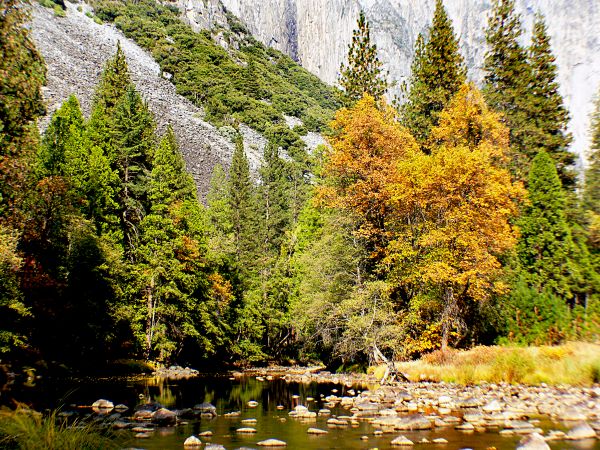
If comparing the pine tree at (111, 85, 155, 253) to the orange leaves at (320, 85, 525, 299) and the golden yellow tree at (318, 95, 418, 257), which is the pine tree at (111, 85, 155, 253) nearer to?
the orange leaves at (320, 85, 525, 299)

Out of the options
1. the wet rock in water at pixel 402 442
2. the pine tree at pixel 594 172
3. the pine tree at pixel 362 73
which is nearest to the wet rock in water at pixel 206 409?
the wet rock in water at pixel 402 442

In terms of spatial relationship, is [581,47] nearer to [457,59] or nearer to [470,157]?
[457,59]

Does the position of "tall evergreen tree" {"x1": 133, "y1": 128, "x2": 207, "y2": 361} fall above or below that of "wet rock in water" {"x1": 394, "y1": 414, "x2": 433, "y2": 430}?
above

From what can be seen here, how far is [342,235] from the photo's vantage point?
27.2 m

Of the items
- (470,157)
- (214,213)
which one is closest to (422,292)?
(470,157)

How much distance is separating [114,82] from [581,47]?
76.5 meters

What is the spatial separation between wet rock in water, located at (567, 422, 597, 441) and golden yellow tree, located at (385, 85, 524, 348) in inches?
480

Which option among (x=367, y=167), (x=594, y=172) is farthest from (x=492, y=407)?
(x=594, y=172)

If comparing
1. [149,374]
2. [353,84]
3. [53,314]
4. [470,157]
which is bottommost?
[149,374]

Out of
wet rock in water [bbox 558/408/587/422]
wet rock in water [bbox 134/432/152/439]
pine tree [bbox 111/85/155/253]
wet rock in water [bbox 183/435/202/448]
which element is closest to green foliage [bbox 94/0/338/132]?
pine tree [bbox 111/85/155/253]

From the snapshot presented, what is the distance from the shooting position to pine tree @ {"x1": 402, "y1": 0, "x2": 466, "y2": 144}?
40.1 metres

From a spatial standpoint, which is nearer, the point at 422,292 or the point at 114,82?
the point at 422,292

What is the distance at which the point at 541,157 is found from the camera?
3238 cm

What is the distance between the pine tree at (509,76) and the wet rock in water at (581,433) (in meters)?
31.9
